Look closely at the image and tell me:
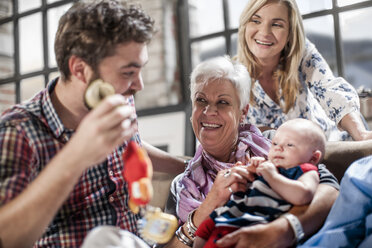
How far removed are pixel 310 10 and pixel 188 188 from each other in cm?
191

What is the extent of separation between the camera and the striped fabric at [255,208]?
125cm

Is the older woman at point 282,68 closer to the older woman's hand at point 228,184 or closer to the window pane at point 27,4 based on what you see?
the older woman's hand at point 228,184

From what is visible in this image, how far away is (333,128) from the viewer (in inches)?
91.7

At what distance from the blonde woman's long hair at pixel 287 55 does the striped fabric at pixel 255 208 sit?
0.97m

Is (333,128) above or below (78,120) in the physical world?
below

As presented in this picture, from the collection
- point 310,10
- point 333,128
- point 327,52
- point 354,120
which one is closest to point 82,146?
point 354,120

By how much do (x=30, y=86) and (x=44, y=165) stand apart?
3.48m

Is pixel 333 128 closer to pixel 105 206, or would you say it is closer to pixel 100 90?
pixel 105 206

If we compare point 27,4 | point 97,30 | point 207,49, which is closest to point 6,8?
point 27,4

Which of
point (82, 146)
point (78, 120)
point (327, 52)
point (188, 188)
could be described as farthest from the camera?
point (327, 52)

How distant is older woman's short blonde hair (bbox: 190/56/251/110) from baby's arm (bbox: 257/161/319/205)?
471 millimetres

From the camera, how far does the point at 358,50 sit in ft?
12.3

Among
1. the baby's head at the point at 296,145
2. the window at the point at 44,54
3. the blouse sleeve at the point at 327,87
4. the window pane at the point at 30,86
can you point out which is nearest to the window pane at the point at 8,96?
the window at the point at 44,54

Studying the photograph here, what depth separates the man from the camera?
905 millimetres
